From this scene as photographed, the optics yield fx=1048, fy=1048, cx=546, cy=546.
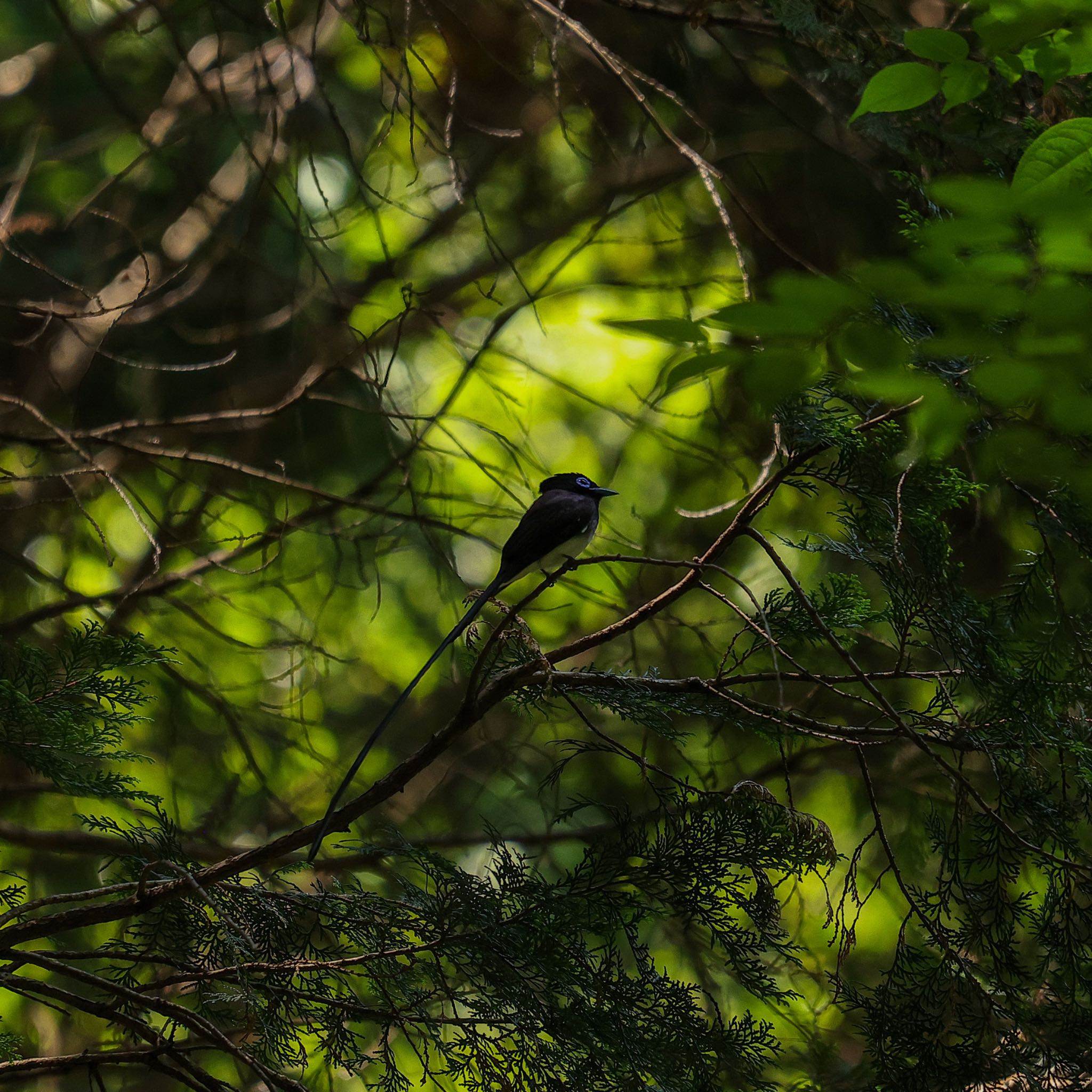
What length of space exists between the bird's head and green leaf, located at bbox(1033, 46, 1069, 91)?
2083 millimetres

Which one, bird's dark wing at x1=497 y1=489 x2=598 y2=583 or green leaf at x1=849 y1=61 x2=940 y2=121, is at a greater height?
bird's dark wing at x1=497 y1=489 x2=598 y2=583

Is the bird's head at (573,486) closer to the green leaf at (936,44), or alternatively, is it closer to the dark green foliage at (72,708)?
the dark green foliage at (72,708)

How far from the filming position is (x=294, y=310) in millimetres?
3768

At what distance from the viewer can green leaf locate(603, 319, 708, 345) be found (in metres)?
0.83

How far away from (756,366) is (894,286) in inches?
5.0

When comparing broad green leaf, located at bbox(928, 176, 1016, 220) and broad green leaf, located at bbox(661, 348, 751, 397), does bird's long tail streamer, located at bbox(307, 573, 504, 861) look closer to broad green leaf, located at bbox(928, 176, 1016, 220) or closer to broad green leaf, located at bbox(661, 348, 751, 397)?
broad green leaf, located at bbox(661, 348, 751, 397)

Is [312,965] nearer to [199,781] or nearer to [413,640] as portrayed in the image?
[199,781]

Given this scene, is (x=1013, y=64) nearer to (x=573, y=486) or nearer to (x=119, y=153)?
(x=573, y=486)

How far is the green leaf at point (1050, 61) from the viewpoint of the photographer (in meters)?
1.49

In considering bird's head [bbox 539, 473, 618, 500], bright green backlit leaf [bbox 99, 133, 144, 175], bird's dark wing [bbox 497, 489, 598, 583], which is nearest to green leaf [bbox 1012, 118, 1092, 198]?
bird's dark wing [bbox 497, 489, 598, 583]

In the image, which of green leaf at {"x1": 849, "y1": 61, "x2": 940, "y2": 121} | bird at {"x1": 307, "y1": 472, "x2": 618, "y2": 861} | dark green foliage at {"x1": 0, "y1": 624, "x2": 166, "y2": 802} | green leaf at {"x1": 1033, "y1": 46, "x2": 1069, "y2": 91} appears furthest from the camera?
bird at {"x1": 307, "y1": 472, "x2": 618, "y2": 861}

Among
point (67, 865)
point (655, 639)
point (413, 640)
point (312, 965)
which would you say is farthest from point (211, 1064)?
point (312, 965)

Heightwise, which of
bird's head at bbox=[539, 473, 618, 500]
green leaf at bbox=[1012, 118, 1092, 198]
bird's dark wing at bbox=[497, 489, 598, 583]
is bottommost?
green leaf at bbox=[1012, 118, 1092, 198]

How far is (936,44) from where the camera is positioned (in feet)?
4.63
